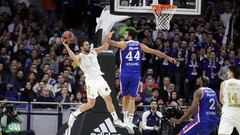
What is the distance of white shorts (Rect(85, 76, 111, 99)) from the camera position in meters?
20.1

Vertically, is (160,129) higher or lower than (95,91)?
lower

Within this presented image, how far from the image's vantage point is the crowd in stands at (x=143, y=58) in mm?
25625

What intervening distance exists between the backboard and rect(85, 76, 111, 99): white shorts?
1.71m

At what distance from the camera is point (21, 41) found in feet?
91.5

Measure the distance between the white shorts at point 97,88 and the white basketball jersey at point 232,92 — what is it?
2.37 m

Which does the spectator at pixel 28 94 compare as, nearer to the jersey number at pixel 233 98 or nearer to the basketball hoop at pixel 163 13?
the basketball hoop at pixel 163 13

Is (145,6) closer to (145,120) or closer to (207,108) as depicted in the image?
(207,108)

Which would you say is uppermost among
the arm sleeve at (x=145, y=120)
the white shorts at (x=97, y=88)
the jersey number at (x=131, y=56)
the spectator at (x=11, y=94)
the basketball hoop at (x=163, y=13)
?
the basketball hoop at (x=163, y=13)

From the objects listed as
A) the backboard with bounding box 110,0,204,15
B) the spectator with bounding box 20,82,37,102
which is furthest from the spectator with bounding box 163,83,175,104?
the backboard with bounding box 110,0,204,15

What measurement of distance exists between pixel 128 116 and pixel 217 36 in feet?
31.7

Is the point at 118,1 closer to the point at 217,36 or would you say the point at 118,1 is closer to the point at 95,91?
the point at 95,91

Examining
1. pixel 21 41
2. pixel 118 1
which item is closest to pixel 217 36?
pixel 21 41

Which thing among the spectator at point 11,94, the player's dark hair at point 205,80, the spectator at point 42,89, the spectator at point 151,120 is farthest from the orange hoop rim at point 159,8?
the spectator at point 11,94

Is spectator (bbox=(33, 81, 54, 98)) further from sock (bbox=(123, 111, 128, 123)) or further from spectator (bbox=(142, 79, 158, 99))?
sock (bbox=(123, 111, 128, 123))
